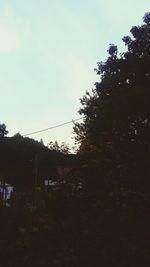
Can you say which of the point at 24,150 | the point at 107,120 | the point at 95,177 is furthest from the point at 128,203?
the point at 24,150

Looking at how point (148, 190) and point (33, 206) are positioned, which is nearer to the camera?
point (33, 206)

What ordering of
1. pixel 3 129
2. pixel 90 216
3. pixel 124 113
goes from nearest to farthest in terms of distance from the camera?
pixel 90 216
pixel 124 113
pixel 3 129

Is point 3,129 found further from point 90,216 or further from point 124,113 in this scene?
point 90,216

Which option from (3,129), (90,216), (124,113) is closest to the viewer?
(90,216)

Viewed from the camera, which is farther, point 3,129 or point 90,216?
point 3,129

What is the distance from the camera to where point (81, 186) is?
49.5 feet

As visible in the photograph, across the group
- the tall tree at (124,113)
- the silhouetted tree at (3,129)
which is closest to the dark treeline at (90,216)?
the tall tree at (124,113)

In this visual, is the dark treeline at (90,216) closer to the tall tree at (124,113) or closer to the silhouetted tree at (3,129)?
the tall tree at (124,113)

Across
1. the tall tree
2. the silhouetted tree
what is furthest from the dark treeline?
the silhouetted tree

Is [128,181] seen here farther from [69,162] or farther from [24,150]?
[24,150]

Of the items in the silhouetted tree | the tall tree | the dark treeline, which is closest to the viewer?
the dark treeline

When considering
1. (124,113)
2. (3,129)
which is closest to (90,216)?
(124,113)

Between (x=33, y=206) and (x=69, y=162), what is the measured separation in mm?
2820

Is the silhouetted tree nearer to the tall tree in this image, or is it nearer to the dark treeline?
the tall tree
